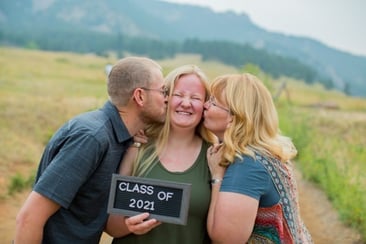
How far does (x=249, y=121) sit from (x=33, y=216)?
0.98 metres

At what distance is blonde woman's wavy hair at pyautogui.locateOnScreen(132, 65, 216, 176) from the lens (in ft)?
8.63

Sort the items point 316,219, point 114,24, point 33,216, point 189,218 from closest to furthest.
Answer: point 33,216 < point 189,218 < point 316,219 < point 114,24

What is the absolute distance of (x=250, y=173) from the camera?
232 centimetres

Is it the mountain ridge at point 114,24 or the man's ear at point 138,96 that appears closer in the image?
the man's ear at point 138,96

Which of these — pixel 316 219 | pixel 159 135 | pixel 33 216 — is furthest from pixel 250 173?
pixel 316 219

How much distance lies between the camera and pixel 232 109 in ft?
7.91

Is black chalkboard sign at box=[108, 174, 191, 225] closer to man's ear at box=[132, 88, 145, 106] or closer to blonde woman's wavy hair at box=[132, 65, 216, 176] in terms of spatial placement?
blonde woman's wavy hair at box=[132, 65, 216, 176]

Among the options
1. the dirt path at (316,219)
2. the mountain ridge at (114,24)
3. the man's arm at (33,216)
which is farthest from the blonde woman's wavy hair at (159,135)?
the mountain ridge at (114,24)

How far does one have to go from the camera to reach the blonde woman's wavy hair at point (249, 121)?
2.39 m

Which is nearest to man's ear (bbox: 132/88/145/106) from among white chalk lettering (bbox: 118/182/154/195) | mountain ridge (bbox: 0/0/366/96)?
white chalk lettering (bbox: 118/182/154/195)

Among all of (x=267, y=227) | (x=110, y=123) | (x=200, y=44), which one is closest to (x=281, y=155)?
(x=267, y=227)

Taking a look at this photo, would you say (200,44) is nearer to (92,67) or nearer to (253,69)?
(92,67)

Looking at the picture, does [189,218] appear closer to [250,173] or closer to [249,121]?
[250,173]

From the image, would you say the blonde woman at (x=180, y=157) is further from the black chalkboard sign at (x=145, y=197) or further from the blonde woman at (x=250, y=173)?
the black chalkboard sign at (x=145, y=197)
